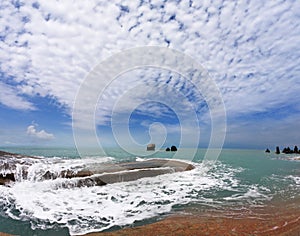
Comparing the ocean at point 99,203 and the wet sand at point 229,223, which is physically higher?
the wet sand at point 229,223

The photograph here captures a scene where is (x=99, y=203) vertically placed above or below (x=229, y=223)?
below

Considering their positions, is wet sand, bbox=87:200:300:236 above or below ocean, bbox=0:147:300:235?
above

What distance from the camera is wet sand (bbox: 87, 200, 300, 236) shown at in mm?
5898

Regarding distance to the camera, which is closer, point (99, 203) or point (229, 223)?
point (229, 223)

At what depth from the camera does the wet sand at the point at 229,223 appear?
5898 mm

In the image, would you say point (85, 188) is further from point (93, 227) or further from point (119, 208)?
point (93, 227)

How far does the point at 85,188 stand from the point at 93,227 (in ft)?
A: 21.8

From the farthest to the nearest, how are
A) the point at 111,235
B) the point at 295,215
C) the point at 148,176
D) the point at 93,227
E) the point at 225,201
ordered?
the point at 148,176, the point at 225,201, the point at 295,215, the point at 93,227, the point at 111,235

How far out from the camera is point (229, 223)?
22.0 ft

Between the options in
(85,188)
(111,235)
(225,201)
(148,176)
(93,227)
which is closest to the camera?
(111,235)

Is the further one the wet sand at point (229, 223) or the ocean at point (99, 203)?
the ocean at point (99, 203)

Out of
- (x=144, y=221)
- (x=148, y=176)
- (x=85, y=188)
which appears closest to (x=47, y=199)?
(x=85, y=188)

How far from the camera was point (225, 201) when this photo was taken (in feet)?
32.6

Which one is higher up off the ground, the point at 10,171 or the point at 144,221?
the point at 10,171
